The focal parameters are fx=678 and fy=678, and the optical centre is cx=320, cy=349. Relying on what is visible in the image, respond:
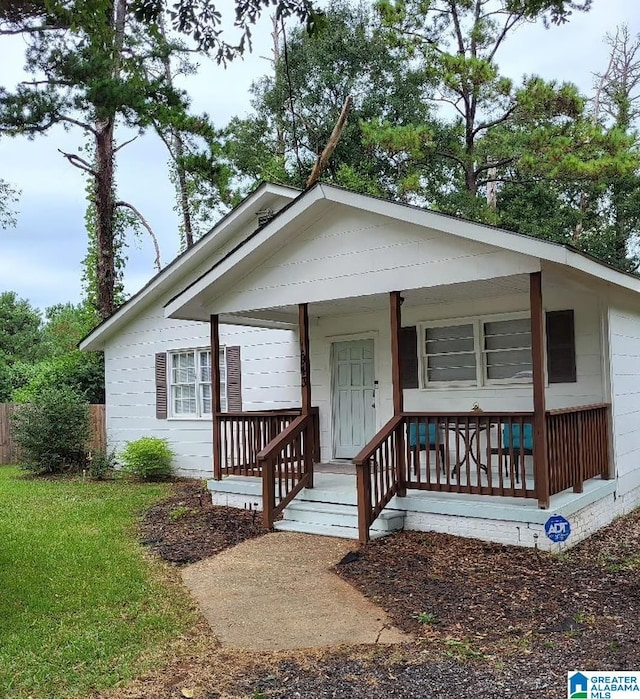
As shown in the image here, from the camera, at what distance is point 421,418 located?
7.52 metres

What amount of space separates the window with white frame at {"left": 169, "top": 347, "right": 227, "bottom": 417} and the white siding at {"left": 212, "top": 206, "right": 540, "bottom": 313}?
3.59 meters

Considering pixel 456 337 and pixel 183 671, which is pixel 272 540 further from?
pixel 456 337

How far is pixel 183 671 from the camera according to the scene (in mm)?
4371

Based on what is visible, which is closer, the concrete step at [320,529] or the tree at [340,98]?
the concrete step at [320,529]

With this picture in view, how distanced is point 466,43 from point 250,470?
685 inches

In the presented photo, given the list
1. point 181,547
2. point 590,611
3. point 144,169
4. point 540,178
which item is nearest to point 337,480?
point 181,547

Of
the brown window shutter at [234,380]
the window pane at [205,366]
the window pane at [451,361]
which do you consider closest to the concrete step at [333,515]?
the window pane at [451,361]

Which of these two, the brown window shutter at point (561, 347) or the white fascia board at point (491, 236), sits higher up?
the white fascia board at point (491, 236)

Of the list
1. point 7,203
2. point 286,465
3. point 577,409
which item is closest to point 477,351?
point 577,409

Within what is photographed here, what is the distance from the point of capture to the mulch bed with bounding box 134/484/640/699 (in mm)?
4035

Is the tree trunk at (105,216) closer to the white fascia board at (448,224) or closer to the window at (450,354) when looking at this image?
the window at (450,354)

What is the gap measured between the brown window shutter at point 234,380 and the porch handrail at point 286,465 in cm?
374

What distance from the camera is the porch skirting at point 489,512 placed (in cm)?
688

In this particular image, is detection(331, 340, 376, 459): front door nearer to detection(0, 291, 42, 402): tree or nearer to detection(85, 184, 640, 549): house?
detection(85, 184, 640, 549): house
